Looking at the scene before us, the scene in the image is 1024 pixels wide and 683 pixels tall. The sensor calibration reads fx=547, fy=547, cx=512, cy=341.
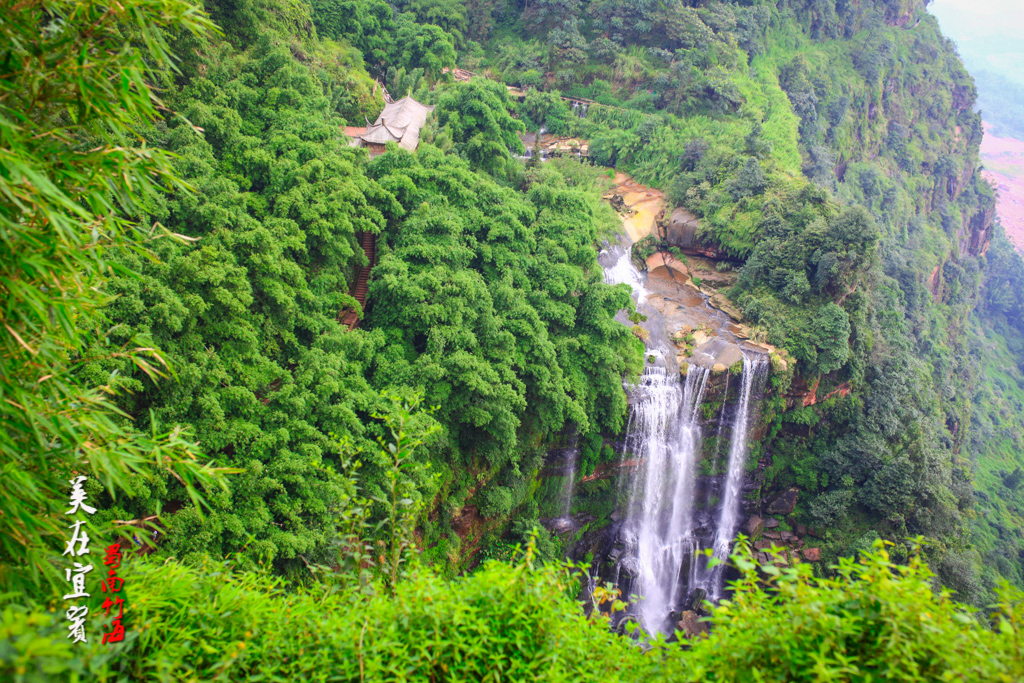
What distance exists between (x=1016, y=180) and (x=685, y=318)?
256ft

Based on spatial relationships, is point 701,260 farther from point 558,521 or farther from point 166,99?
point 166,99

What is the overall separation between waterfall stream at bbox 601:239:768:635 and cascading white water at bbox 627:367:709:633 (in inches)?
1.2

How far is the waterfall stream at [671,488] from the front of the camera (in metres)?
16.3

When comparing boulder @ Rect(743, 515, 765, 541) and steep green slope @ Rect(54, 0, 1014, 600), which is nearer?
steep green slope @ Rect(54, 0, 1014, 600)

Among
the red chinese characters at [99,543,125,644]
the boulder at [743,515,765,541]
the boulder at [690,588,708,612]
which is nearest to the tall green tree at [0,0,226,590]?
the red chinese characters at [99,543,125,644]

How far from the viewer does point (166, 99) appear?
12.1 meters

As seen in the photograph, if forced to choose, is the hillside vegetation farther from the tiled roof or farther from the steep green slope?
the tiled roof

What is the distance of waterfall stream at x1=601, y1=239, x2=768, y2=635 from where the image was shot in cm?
1634

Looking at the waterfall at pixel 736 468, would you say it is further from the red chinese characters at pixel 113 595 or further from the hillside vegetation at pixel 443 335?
the red chinese characters at pixel 113 595

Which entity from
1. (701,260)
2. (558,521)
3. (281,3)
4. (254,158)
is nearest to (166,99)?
(254,158)

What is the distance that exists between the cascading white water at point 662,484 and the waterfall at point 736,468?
102 centimetres

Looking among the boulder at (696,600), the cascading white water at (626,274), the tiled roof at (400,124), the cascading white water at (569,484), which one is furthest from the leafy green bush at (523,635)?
the cascading white water at (626,274)

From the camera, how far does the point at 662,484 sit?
17312mm

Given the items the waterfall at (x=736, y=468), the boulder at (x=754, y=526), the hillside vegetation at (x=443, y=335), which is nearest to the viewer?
the hillside vegetation at (x=443, y=335)
